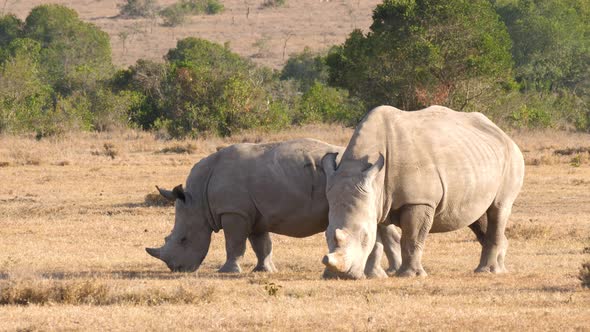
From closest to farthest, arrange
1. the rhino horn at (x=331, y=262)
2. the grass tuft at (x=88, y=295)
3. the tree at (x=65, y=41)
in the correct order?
1. the grass tuft at (x=88, y=295)
2. the rhino horn at (x=331, y=262)
3. the tree at (x=65, y=41)

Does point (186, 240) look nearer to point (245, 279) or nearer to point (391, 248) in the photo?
point (245, 279)

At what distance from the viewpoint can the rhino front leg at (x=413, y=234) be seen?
14.6 meters

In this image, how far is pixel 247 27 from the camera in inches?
4523

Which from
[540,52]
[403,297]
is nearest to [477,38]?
[403,297]

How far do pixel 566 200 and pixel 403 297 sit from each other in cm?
1231

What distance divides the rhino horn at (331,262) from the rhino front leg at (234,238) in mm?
2438

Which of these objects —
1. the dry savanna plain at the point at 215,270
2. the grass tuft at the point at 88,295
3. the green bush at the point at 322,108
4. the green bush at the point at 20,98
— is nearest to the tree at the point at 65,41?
the green bush at the point at 20,98

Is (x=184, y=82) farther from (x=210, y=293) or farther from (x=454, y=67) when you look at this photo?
(x=210, y=293)

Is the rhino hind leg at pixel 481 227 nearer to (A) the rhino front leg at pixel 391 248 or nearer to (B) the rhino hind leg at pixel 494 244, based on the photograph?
(B) the rhino hind leg at pixel 494 244

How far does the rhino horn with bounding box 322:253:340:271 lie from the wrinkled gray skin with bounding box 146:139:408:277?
1600mm

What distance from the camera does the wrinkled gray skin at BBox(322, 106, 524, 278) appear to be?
1395 centimetres

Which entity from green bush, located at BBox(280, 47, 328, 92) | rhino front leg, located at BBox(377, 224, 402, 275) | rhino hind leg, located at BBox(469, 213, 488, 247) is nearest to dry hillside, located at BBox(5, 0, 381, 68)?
green bush, located at BBox(280, 47, 328, 92)

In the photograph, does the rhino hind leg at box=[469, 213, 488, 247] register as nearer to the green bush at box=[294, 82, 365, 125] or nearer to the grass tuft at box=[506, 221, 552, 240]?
the grass tuft at box=[506, 221, 552, 240]

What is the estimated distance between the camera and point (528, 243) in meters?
18.5
